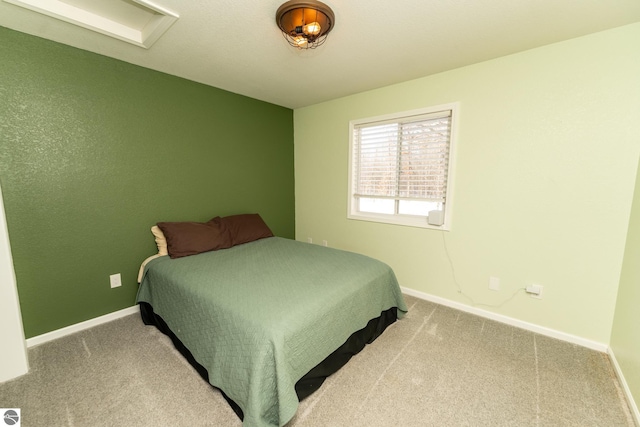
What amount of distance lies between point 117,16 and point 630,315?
3941 mm

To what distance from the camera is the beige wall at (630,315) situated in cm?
150

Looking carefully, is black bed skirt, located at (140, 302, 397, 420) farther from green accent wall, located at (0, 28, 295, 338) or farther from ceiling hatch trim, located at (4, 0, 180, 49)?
ceiling hatch trim, located at (4, 0, 180, 49)

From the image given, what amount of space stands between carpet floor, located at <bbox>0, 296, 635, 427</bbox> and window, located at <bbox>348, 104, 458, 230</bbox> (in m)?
1.24

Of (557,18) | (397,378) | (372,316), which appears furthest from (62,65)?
(557,18)

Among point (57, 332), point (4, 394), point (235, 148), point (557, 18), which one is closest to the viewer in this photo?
point (4, 394)

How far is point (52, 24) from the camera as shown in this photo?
5.68ft

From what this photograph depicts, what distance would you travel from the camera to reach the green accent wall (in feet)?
6.15

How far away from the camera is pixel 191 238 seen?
2.45 m

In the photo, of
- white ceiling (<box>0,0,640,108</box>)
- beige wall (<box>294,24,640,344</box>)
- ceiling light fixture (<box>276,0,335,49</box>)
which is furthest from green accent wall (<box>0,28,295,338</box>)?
beige wall (<box>294,24,640,344</box>)

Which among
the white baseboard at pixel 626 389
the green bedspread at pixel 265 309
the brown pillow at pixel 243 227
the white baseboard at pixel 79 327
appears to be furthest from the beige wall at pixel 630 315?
the white baseboard at pixel 79 327

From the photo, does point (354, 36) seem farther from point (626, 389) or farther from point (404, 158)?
point (626, 389)

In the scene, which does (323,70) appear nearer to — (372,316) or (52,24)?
(52,24)

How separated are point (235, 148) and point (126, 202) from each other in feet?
4.15

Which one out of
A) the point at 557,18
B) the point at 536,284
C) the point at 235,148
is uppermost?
the point at 557,18
